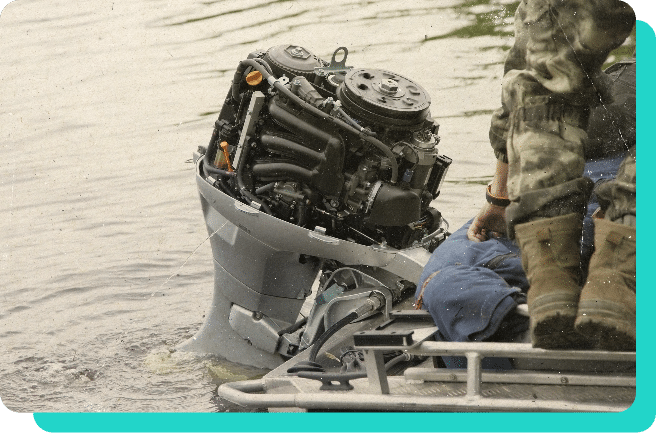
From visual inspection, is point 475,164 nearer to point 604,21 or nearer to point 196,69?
point 196,69

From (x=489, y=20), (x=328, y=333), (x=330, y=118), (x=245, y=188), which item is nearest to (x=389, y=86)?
(x=330, y=118)

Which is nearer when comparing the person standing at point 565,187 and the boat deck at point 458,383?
the person standing at point 565,187

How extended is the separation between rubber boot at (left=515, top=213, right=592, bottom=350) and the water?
2.25ft

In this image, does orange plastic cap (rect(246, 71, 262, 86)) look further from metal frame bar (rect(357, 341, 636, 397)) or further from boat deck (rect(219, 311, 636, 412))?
metal frame bar (rect(357, 341, 636, 397))

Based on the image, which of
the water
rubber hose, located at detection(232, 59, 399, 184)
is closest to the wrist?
the water

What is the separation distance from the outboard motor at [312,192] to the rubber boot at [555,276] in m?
1.23

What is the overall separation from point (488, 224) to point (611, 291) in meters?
0.89

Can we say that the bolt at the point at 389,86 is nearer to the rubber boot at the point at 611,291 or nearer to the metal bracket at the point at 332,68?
the metal bracket at the point at 332,68

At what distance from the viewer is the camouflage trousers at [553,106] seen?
2.44 meters

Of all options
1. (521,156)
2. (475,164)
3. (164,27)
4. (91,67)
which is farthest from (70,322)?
(521,156)

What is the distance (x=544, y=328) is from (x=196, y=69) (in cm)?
178

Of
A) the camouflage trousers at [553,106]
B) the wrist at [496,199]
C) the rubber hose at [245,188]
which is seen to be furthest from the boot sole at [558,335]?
the rubber hose at [245,188]

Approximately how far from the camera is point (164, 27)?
3.35 meters

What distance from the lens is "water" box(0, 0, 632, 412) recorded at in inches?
130
